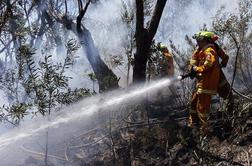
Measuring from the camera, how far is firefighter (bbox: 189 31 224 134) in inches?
232

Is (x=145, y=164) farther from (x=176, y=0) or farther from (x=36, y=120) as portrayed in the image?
(x=176, y=0)

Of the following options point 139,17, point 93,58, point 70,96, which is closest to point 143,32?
point 139,17

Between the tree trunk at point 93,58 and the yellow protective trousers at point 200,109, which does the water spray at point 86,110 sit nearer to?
the tree trunk at point 93,58

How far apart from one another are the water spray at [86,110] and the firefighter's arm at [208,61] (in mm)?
1985

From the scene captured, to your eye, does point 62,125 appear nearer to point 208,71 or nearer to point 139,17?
point 139,17

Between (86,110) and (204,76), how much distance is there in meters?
3.59

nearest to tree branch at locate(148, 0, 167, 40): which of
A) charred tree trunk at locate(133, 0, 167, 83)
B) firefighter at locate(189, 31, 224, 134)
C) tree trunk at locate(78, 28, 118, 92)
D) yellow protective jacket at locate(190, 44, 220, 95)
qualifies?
charred tree trunk at locate(133, 0, 167, 83)

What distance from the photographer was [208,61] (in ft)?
19.2

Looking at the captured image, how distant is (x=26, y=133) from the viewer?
28.0 ft

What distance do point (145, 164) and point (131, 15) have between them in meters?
4.49

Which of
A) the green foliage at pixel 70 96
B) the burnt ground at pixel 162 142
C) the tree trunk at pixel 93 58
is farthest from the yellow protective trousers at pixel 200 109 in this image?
the tree trunk at pixel 93 58

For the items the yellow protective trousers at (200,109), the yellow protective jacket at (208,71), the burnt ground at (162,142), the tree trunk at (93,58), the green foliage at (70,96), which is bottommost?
the burnt ground at (162,142)

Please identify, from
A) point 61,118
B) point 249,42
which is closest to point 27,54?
point 61,118

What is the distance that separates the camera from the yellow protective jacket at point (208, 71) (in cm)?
589
